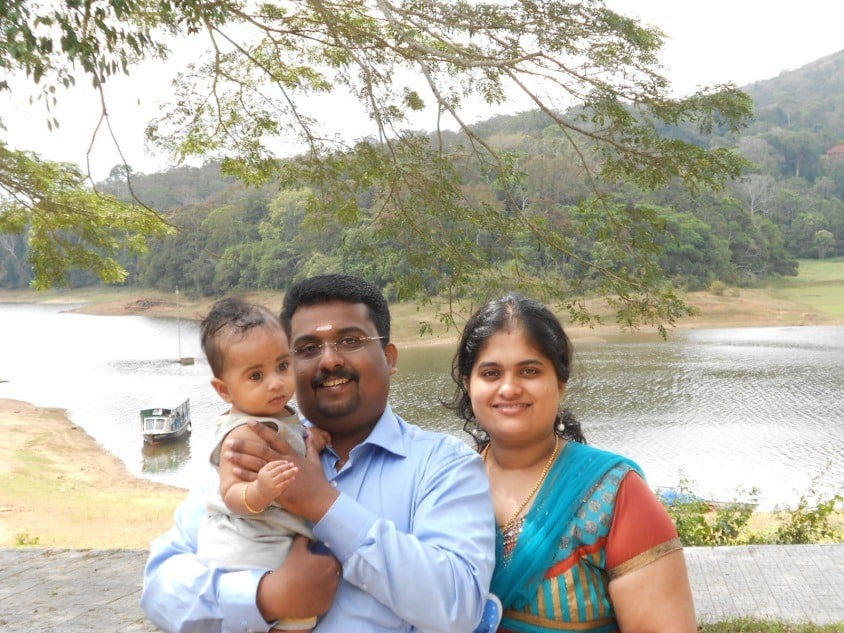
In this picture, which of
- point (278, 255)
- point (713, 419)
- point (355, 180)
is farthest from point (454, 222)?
point (278, 255)

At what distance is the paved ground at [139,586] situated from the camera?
4.45 metres

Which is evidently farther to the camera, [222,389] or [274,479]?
[222,389]

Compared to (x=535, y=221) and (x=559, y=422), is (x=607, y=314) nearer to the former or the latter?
(x=535, y=221)

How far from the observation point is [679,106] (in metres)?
4.84

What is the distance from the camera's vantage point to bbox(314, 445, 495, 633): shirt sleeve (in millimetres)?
1256

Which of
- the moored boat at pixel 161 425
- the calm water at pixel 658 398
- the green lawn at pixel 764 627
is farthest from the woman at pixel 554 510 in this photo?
the moored boat at pixel 161 425

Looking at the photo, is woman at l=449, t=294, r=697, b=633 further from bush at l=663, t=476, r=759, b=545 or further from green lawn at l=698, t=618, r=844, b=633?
bush at l=663, t=476, r=759, b=545

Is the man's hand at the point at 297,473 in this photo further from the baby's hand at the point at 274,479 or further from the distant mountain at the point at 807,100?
the distant mountain at the point at 807,100

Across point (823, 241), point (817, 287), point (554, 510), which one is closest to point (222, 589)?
point (554, 510)

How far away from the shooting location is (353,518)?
130 cm

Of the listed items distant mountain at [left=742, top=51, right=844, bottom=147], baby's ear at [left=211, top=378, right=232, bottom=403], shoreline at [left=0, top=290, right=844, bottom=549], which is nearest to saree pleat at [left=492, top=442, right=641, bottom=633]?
baby's ear at [left=211, top=378, right=232, bottom=403]

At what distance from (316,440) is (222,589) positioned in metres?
0.34

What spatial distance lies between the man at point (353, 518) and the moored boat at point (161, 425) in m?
16.8

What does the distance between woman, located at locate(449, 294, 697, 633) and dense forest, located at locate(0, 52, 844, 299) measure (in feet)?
11.8
